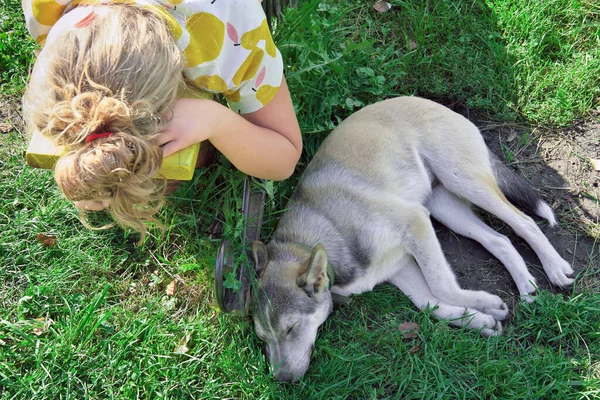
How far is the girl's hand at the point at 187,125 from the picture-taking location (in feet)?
8.37

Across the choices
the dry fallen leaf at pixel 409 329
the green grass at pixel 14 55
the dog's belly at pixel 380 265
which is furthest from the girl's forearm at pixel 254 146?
the green grass at pixel 14 55

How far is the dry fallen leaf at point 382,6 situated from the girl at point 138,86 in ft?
7.64

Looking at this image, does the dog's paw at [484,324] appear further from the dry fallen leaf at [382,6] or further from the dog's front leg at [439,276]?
the dry fallen leaf at [382,6]

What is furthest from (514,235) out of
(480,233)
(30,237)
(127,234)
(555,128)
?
(30,237)

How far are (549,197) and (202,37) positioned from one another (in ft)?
9.23

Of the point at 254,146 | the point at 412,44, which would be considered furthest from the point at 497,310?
the point at 412,44

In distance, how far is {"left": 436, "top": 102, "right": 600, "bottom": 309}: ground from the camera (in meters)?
3.72

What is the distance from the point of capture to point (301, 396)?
10.6 feet

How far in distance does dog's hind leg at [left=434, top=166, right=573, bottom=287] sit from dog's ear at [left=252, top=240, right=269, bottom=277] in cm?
153

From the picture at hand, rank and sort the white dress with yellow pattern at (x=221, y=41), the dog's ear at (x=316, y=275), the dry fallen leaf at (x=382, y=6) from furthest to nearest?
the dry fallen leaf at (x=382, y=6) → the dog's ear at (x=316, y=275) → the white dress with yellow pattern at (x=221, y=41)

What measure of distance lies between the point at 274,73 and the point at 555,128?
2.55m

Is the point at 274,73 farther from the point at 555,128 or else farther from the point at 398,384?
the point at 555,128

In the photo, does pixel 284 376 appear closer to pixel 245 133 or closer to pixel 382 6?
pixel 245 133

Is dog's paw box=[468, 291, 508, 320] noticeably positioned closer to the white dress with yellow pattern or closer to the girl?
the girl
